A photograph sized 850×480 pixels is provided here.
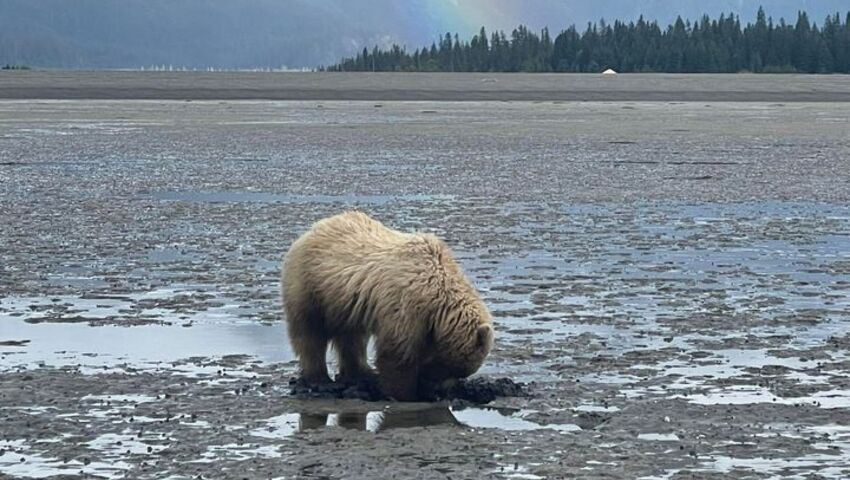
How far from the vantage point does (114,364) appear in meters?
11.8

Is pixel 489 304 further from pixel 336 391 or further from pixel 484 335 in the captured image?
pixel 484 335

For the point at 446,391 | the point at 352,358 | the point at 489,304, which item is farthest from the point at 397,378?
the point at 489,304

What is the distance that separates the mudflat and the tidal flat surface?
39720 millimetres

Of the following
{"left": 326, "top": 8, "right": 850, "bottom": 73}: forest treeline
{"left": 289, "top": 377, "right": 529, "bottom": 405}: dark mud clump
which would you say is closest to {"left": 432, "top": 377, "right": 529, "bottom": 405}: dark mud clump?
{"left": 289, "top": 377, "right": 529, "bottom": 405}: dark mud clump

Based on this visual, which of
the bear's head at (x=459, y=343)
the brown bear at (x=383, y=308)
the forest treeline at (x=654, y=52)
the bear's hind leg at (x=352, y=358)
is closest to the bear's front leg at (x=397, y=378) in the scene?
the brown bear at (x=383, y=308)

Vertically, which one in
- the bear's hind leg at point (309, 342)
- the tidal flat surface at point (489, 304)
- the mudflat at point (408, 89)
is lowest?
the mudflat at point (408, 89)

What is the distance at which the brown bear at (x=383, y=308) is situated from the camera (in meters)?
10.6

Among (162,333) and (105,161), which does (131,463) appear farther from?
(105,161)

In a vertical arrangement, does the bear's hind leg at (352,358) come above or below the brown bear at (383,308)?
below

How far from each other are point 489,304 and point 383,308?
12.9 ft

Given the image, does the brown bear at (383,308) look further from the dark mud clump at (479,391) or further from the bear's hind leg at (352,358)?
the dark mud clump at (479,391)

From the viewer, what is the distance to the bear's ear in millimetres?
10617

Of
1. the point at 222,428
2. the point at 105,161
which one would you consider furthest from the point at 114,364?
the point at 105,161

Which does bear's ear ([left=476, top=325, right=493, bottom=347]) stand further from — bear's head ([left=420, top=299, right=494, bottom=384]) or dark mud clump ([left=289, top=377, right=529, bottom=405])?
dark mud clump ([left=289, top=377, right=529, bottom=405])
